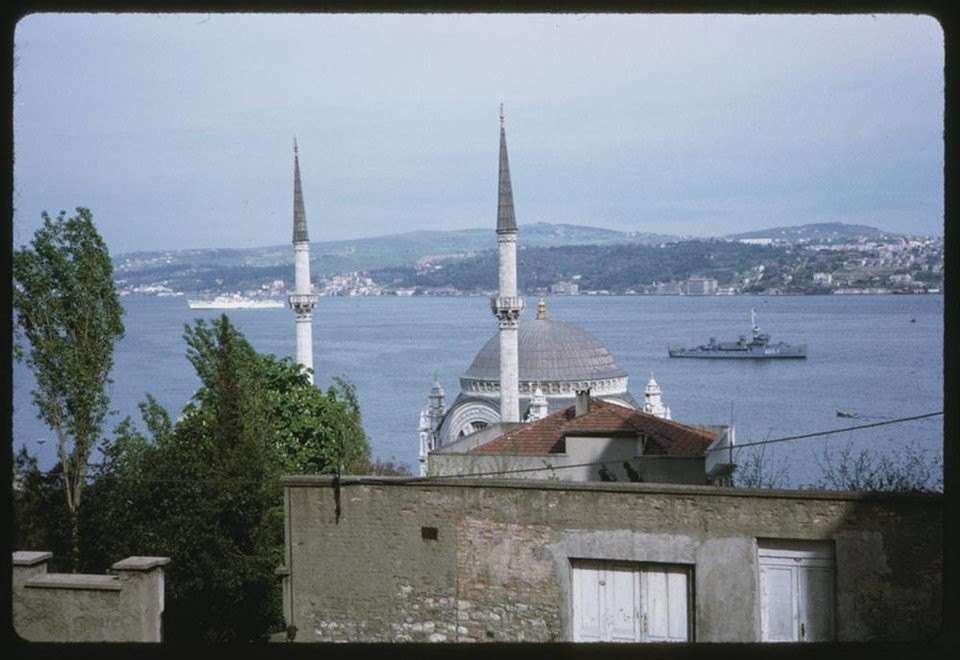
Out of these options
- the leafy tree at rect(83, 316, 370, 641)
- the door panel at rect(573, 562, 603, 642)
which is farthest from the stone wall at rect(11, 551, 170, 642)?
the leafy tree at rect(83, 316, 370, 641)

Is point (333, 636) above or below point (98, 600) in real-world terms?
below

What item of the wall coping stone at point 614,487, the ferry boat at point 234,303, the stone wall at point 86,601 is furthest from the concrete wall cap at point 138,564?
the ferry boat at point 234,303

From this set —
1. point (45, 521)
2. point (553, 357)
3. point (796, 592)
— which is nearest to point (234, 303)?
point (553, 357)

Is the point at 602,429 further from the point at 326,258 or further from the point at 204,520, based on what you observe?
the point at 326,258

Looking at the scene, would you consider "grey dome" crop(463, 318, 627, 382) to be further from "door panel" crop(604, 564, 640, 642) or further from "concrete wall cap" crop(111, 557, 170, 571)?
"concrete wall cap" crop(111, 557, 170, 571)

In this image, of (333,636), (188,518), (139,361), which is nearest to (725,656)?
(333,636)

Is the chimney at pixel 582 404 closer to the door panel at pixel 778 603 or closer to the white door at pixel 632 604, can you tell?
the white door at pixel 632 604

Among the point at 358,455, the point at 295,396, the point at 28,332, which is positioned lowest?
the point at 358,455
